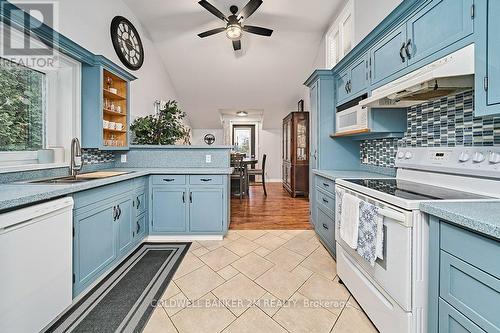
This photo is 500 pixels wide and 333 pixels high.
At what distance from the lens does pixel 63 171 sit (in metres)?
2.13

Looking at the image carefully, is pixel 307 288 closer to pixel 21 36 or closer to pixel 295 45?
pixel 21 36

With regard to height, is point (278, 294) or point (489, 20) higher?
point (489, 20)

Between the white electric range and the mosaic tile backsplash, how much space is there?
9 centimetres

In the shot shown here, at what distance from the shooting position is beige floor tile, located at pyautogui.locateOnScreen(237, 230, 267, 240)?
2.97 metres

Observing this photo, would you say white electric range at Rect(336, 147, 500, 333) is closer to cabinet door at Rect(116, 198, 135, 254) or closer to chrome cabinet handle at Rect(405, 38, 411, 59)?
chrome cabinet handle at Rect(405, 38, 411, 59)

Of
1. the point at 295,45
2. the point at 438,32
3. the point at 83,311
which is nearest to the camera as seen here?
the point at 438,32

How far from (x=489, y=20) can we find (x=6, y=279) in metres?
2.57

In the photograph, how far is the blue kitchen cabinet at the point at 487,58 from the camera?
101cm

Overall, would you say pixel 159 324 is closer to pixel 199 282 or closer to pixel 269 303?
pixel 199 282

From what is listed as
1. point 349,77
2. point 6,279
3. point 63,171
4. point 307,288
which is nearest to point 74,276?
point 6,279

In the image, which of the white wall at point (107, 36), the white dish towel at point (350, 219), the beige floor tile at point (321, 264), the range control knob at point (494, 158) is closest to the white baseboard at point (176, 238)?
the beige floor tile at point (321, 264)

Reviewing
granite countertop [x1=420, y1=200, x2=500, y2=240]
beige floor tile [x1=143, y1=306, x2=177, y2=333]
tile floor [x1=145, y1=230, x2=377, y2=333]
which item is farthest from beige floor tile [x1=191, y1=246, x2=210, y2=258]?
granite countertop [x1=420, y1=200, x2=500, y2=240]

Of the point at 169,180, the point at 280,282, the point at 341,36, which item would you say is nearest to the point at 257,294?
the point at 280,282

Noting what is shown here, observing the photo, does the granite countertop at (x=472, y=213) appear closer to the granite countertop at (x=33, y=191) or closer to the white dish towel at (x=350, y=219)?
the white dish towel at (x=350, y=219)
